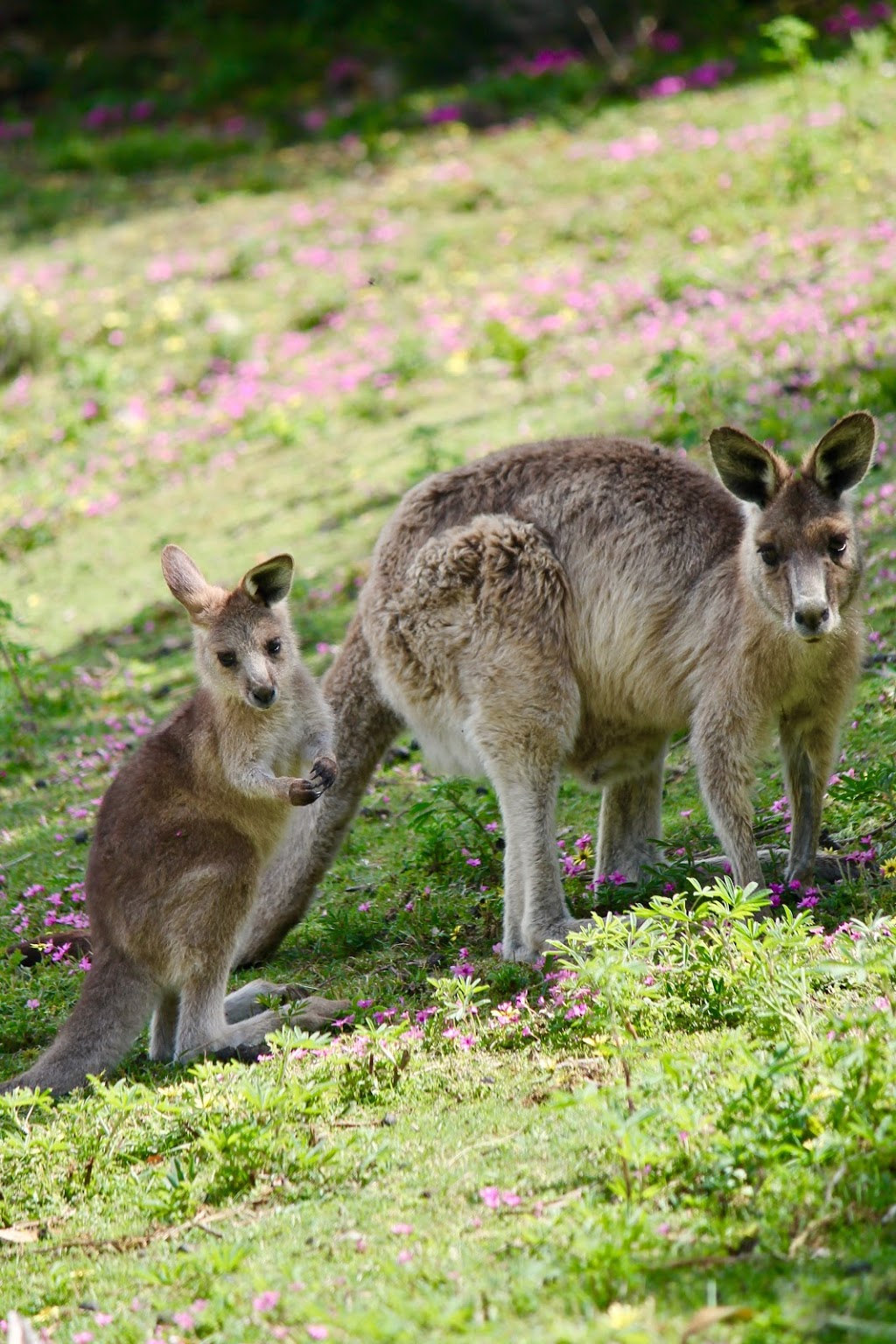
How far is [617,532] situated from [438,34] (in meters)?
15.5

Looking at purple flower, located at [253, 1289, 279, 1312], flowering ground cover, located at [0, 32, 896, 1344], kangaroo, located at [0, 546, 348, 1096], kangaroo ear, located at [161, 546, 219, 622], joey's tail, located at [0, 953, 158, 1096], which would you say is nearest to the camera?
purple flower, located at [253, 1289, 279, 1312]

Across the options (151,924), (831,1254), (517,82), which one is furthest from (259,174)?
(831,1254)

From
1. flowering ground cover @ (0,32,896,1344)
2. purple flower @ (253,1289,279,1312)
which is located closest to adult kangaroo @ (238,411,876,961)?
flowering ground cover @ (0,32,896,1344)

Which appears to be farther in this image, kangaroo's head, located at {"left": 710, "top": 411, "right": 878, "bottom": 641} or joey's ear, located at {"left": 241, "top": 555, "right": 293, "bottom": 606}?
joey's ear, located at {"left": 241, "top": 555, "right": 293, "bottom": 606}

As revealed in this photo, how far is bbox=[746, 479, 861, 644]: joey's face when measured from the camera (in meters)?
4.66

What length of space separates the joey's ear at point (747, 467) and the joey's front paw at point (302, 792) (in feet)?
5.46

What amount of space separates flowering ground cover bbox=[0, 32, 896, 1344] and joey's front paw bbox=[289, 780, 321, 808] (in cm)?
69

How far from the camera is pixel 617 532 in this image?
5434 mm

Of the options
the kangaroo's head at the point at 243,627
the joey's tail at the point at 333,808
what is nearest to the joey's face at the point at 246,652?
the kangaroo's head at the point at 243,627

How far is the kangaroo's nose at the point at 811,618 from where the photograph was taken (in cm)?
459

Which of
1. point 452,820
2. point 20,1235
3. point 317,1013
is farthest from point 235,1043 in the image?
point 452,820

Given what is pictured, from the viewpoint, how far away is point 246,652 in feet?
16.7

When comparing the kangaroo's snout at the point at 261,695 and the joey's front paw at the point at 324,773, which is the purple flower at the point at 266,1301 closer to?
the joey's front paw at the point at 324,773

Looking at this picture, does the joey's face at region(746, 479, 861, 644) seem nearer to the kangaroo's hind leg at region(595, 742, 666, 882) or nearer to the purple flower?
the kangaroo's hind leg at region(595, 742, 666, 882)
